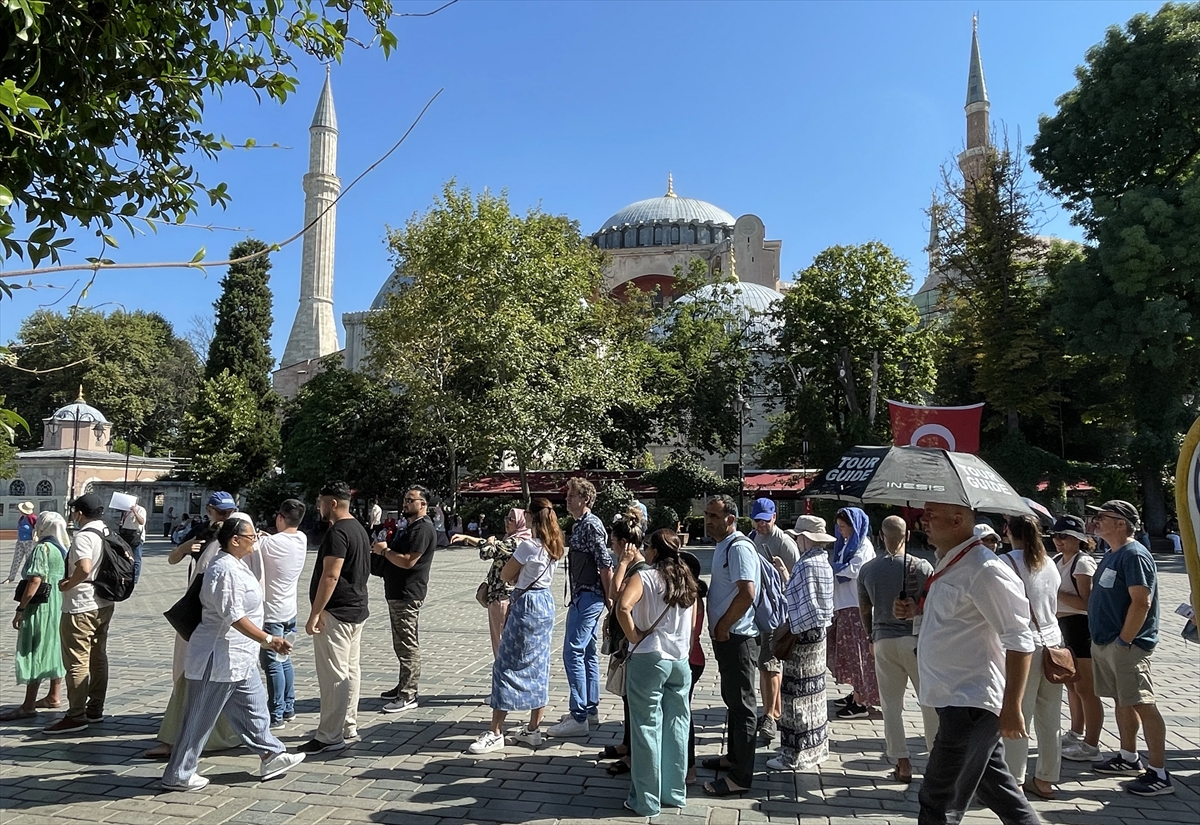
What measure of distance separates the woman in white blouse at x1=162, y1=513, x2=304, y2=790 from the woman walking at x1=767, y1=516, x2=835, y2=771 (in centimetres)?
326

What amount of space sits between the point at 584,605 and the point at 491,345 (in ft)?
75.1

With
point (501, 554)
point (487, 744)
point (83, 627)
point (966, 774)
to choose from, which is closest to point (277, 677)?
point (83, 627)

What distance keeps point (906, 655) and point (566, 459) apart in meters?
24.4

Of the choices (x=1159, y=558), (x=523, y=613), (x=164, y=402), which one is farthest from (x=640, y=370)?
(x=164, y=402)

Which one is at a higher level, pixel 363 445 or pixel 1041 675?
pixel 363 445

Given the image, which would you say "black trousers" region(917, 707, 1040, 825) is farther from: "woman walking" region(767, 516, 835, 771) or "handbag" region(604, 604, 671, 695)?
"handbag" region(604, 604, 671, 695)

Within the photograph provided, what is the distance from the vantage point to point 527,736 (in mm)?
6055

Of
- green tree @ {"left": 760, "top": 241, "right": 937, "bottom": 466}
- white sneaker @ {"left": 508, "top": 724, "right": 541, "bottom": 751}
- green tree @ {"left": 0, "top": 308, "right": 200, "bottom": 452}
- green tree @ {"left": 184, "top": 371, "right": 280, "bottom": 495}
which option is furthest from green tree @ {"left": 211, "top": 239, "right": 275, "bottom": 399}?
white sneaker @ {"left": 508, "top": 724, "right": 541, "bottom": 751}

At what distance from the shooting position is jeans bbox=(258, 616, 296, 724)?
6.29 metres

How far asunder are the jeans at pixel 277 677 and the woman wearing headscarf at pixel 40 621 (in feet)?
5.70

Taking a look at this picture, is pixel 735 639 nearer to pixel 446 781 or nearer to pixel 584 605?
pixel 584 605

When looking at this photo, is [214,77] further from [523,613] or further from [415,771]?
[415,771]

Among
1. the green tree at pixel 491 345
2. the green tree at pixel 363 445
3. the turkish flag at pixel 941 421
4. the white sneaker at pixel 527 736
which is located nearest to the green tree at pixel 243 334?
the green tree at pixel 363 445

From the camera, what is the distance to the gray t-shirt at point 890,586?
555 cm
